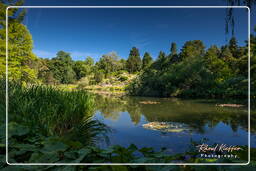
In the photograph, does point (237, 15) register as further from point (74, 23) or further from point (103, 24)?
point (74, 23)

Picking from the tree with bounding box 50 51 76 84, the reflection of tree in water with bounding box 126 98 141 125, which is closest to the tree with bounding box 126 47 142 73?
the tree with bounding box 50 51 76 84

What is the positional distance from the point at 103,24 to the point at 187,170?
110cm

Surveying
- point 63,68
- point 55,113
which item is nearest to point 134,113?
point 55,113

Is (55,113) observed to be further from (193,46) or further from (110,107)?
(193,46)

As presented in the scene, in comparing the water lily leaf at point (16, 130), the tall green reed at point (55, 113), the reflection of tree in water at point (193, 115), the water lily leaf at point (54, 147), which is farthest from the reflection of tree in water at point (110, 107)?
the water lily leaf at point (54, 147)

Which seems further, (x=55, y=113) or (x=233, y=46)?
(x=55, y=113)

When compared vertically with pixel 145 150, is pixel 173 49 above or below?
above

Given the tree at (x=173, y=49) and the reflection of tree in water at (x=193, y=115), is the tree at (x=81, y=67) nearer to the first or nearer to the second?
the tree at (x=173, y=49)

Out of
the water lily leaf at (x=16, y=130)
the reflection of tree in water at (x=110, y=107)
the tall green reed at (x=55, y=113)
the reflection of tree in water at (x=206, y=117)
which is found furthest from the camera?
the reflection of tree in water at (x=110, y=107)

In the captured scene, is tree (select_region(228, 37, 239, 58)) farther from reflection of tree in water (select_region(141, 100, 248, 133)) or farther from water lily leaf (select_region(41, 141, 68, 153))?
water lily leaf (select_region(41, 141, 68, 153))

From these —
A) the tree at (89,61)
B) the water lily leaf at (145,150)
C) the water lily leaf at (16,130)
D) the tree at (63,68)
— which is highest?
the tree at (89,61)

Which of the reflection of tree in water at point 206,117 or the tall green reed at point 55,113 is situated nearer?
the tall green reed at point 55,113

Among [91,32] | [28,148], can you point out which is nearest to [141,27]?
[91,32]

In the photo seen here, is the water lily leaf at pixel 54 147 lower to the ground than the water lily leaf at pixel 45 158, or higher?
higher
